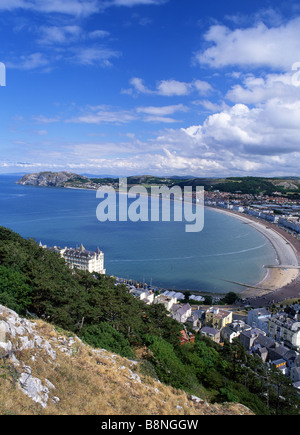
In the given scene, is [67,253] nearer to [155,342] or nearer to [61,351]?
[155,342]

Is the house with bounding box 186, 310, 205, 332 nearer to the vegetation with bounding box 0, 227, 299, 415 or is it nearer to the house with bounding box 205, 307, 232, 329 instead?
the house with bounding box 205, 307, 232, 329

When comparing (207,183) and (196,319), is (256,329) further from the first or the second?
(207,183)

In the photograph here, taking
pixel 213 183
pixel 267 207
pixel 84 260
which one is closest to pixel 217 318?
pixel 84 260

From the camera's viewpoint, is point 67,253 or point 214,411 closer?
point 214,411

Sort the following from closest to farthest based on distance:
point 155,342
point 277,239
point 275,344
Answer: point 155,342, point 275,344, point 277,239
